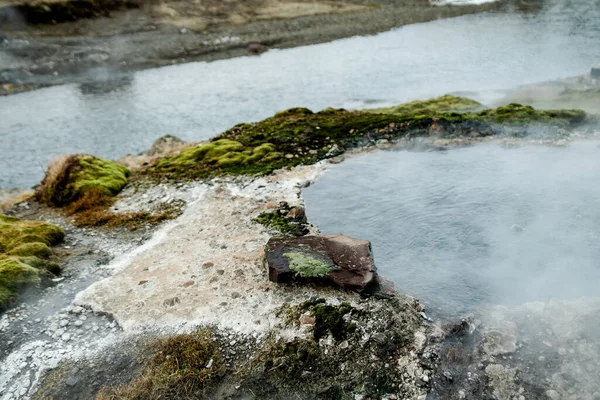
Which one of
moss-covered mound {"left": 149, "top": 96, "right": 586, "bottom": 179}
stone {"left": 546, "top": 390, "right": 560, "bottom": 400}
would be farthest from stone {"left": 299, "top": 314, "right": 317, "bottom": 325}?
moss-covered mound {"left": 149, "top": 96, "right": 586, "bottom": 179}

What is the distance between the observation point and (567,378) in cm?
725

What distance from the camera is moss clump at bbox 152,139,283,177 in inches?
598

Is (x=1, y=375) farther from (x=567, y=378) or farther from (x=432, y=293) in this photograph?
(x=567, y=378)

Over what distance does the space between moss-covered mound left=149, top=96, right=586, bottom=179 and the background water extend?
25.6 feet

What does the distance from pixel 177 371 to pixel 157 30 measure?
46909mm

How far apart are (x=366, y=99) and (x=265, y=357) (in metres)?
22.7

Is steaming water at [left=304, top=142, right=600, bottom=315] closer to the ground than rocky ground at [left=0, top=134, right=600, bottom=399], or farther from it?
farther from it

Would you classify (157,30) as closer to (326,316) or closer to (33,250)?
(33,250)

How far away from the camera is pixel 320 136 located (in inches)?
657

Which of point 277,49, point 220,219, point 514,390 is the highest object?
point 277,49

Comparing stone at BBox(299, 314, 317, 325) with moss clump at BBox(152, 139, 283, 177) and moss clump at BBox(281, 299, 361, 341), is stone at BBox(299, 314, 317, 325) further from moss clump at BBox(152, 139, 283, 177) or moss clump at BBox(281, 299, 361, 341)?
moss clump at BBox(152, 139, 283, 177)

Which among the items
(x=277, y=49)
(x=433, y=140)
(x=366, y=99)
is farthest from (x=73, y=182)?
(x=277, y=49)

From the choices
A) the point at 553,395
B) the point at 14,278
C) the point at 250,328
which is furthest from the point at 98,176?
the point at 553,395

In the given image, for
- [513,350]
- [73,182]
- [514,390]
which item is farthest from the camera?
[73,182]
